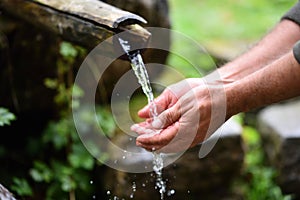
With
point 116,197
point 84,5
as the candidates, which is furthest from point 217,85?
point 116,197

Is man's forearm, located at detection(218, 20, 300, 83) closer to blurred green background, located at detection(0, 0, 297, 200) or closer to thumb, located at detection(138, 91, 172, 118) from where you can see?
thumb, located at detection(138, 91, 172, 118)

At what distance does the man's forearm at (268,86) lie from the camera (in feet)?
7.57

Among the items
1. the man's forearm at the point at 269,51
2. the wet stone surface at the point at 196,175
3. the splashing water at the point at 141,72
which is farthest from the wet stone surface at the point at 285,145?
the splashing water at the point at 141,72

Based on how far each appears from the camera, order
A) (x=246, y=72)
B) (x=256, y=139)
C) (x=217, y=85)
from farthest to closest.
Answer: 1. (x=256, y=139)
2. (x=246, y=72)
3. (x=217, y=85)

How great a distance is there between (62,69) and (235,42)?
315 centimetres

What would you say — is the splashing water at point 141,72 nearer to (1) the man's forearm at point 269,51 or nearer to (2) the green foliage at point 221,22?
(1) the man's forearm at point 269,51

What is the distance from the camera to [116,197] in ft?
11.0

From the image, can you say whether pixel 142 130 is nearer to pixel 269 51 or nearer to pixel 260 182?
pixel 269 51

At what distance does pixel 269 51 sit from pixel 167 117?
30.1 inches

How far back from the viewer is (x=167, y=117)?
93.3 inches

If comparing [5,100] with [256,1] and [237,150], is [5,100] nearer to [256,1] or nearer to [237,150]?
[237,150]

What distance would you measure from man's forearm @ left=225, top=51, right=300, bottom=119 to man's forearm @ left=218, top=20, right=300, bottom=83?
424 mm

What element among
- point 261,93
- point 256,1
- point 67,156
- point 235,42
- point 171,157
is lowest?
point 261,93

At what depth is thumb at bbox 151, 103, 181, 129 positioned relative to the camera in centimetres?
237
